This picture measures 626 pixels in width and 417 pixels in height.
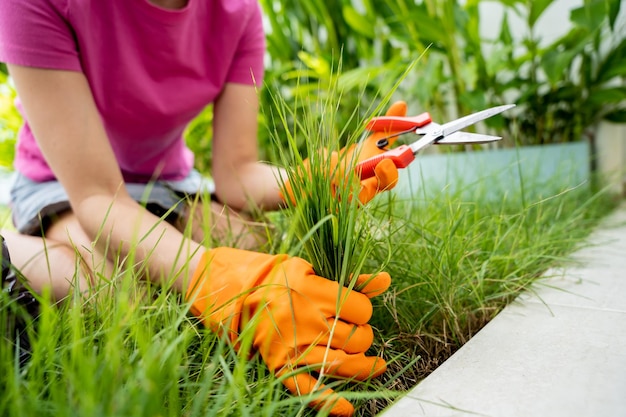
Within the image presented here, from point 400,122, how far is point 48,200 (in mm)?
578

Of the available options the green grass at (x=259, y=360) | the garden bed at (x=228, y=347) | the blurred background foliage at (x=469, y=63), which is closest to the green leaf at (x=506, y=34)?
the blurred background foliage at (x=469, y=63)

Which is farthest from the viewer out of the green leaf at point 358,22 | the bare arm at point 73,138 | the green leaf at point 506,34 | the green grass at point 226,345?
the green leaf at point 358,22

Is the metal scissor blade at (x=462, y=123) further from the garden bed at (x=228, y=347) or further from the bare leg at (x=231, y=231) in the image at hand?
the bare leg at (x=231, y=231)

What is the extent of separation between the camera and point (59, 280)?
0.69 m

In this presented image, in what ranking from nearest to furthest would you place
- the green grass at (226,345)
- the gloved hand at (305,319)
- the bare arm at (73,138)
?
the green grass at (226,345) → the gloved hand at (305,319) → the bare arm at (73,138)

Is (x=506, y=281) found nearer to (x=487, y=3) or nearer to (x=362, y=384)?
(x=362, y=384)

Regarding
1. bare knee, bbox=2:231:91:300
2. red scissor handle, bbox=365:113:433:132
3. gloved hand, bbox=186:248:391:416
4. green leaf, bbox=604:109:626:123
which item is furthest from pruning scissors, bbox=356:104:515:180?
green leaf, bbox=604:109:626:123

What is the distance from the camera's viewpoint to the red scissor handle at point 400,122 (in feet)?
1.99

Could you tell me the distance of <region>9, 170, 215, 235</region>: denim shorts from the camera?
0.79 meters

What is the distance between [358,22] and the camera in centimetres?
170

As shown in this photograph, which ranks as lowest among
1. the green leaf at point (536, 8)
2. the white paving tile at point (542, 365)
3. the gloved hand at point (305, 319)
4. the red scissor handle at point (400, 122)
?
the white paving tile at point (542, 365)

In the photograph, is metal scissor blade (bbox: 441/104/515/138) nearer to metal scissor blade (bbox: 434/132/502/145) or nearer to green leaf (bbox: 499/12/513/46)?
metal scissor blade (bbox: 434/132/502/145)

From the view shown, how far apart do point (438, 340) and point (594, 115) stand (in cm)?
129

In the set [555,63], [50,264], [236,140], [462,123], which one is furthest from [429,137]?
[555,63]
